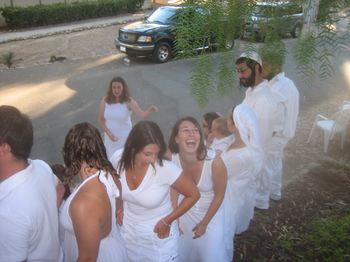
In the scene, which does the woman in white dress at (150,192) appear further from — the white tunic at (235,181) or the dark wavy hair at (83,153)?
the white tunic at (235,181)

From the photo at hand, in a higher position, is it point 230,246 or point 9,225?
point 9,225

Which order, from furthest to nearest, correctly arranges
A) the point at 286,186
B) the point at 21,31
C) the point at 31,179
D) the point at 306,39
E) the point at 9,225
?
1. the point at 21,31
2. the point at 286,186
3. the point at 31,179
4. the point at 306,39
5. the point at 9,225

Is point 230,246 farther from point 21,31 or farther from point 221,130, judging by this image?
point 21,31

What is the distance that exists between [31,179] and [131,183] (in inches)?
29.3

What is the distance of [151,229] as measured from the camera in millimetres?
2232

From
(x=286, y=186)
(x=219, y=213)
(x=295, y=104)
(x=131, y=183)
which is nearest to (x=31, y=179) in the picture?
(x=131, y=183)

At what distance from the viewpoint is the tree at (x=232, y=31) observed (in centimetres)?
125

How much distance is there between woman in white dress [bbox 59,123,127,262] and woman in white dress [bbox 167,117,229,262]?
0.76 meters

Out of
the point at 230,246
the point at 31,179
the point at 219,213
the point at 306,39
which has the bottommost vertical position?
the point at 230,246

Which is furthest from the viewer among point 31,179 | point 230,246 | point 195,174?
point 230,246

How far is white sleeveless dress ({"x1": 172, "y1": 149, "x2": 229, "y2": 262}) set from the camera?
244 centimetres

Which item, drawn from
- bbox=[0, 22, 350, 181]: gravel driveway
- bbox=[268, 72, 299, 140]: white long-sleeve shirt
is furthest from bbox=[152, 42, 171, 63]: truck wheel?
bbox=[268, 72, 299, 140]: white long-sleeve shirt

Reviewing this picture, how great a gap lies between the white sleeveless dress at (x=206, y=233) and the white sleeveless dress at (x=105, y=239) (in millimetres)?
752

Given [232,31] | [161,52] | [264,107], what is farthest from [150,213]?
[161,52]
